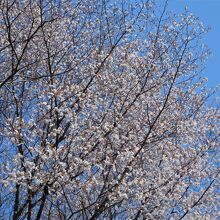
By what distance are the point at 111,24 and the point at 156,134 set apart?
3.24 metres

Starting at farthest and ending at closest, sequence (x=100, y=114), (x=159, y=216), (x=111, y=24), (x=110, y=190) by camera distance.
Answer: (x=111, y=24) < (x=100, y=114) < (x=159, y=216) < (x=110, y=190)

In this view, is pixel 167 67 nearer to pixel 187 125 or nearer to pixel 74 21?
pixel 187 125

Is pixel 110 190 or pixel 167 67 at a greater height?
pixel 167 67

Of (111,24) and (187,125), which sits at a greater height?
(111,24)

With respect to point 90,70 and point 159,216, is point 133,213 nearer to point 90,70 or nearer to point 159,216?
point 159,216

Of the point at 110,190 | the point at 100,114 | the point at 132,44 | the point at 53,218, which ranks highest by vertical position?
the point at 132,44

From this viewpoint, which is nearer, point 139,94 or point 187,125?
point 139,94

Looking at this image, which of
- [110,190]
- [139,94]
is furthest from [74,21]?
[110,190]

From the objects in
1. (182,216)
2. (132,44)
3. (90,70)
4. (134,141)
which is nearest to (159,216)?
(182,216)

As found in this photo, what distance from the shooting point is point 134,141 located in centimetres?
1088

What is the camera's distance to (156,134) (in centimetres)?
1127

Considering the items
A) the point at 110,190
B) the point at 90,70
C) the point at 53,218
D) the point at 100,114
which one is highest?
the point at 90,70

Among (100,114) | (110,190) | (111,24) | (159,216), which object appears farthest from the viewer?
(111,24)

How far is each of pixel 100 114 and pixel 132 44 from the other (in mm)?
2552
